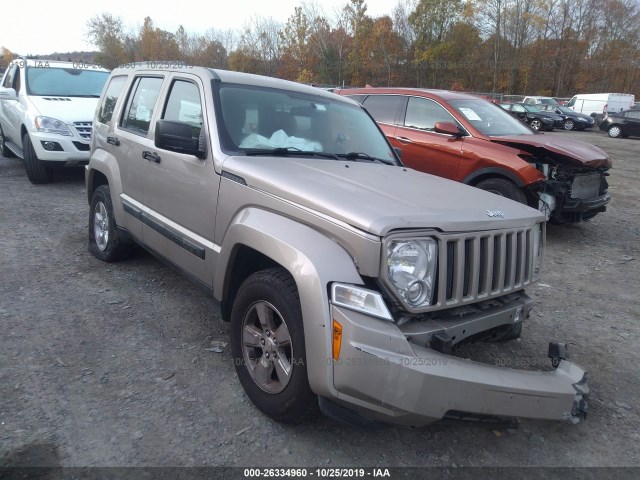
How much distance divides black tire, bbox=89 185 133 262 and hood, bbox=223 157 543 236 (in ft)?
7.07

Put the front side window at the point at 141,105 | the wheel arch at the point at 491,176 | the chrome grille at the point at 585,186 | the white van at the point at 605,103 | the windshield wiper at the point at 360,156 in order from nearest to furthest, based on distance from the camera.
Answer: the windshield wiper at the point at 360,156, the front side window at the point at 141,105, the wheel arch at the point at 491,176, the chrome grille at the point at 585,186, the white van at the point at 605,103

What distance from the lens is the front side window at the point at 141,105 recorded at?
408 centimetres

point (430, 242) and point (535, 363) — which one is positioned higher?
point (430, 242)

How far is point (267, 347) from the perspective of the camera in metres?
2.69

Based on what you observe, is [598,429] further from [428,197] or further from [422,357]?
[428,197]

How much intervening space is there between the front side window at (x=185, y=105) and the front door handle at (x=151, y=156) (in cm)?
31

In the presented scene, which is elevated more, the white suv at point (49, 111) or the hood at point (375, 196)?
the white suv at point (49, 111)

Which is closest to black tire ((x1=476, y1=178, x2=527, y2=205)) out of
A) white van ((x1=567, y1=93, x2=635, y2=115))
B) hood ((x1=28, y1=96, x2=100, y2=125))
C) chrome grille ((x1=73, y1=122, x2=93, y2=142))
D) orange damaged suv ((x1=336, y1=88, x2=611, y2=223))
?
orange damaged suv ((x1=336, y1=88, x2=611, y2=223))

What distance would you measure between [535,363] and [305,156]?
1.94m

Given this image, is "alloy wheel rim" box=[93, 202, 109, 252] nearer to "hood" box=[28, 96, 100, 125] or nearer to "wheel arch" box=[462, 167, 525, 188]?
"hood" box=[28, 96, 100, 125]

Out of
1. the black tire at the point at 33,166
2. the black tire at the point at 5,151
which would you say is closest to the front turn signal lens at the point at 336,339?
the black tire at the point at 33,166

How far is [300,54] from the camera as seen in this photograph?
2060 inches

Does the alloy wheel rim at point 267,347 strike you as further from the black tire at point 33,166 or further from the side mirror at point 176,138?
the black tire at point 33,166

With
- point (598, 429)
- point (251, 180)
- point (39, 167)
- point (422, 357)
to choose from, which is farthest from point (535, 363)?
point (39, 167)
